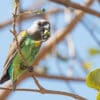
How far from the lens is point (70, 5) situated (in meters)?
2.11

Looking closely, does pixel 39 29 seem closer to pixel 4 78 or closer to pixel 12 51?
pixel 12 51

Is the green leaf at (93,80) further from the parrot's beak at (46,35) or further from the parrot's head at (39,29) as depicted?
the parrot's head at (39,29)

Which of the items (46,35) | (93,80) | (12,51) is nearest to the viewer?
(93,80)

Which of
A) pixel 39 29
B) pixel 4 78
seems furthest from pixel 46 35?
pixel 4 78

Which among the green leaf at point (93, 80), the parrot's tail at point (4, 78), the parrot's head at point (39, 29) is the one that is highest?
the parrot's head at point (39, 29)

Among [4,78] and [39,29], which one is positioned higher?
[39,29]

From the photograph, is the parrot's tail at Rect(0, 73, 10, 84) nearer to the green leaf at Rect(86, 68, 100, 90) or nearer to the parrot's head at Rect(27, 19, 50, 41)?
the parrot's head at Rect(27, 19, 50, 41)

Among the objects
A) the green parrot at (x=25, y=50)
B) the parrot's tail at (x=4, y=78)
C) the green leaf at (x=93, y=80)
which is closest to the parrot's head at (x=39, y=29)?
the green parrot at (x=25, y=50)

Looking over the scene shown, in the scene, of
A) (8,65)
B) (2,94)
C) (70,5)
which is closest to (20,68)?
(8,65)

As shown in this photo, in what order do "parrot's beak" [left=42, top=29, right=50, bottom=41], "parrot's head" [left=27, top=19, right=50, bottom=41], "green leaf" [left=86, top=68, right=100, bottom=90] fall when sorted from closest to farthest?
"green leaf" [left=86, top=68, right=100, bottom=90] → "parrot's beak" [left=42, top=29, right=50, bottom=41] → "parrot's head" [left=27, top=19, right=50, bottom=41]

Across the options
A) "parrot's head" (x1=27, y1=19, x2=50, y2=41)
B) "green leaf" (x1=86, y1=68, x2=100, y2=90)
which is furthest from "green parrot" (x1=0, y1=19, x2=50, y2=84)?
"green leaf" (x1=86, y1=68, x2=100, y2=90)

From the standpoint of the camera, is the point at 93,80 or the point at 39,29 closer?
the point at 93,80

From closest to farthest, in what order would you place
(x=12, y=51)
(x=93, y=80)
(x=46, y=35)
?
(x=93, y=80) < (x=46, y=35) < (x=12, y=51)

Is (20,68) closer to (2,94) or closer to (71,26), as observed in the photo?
(2,94)
